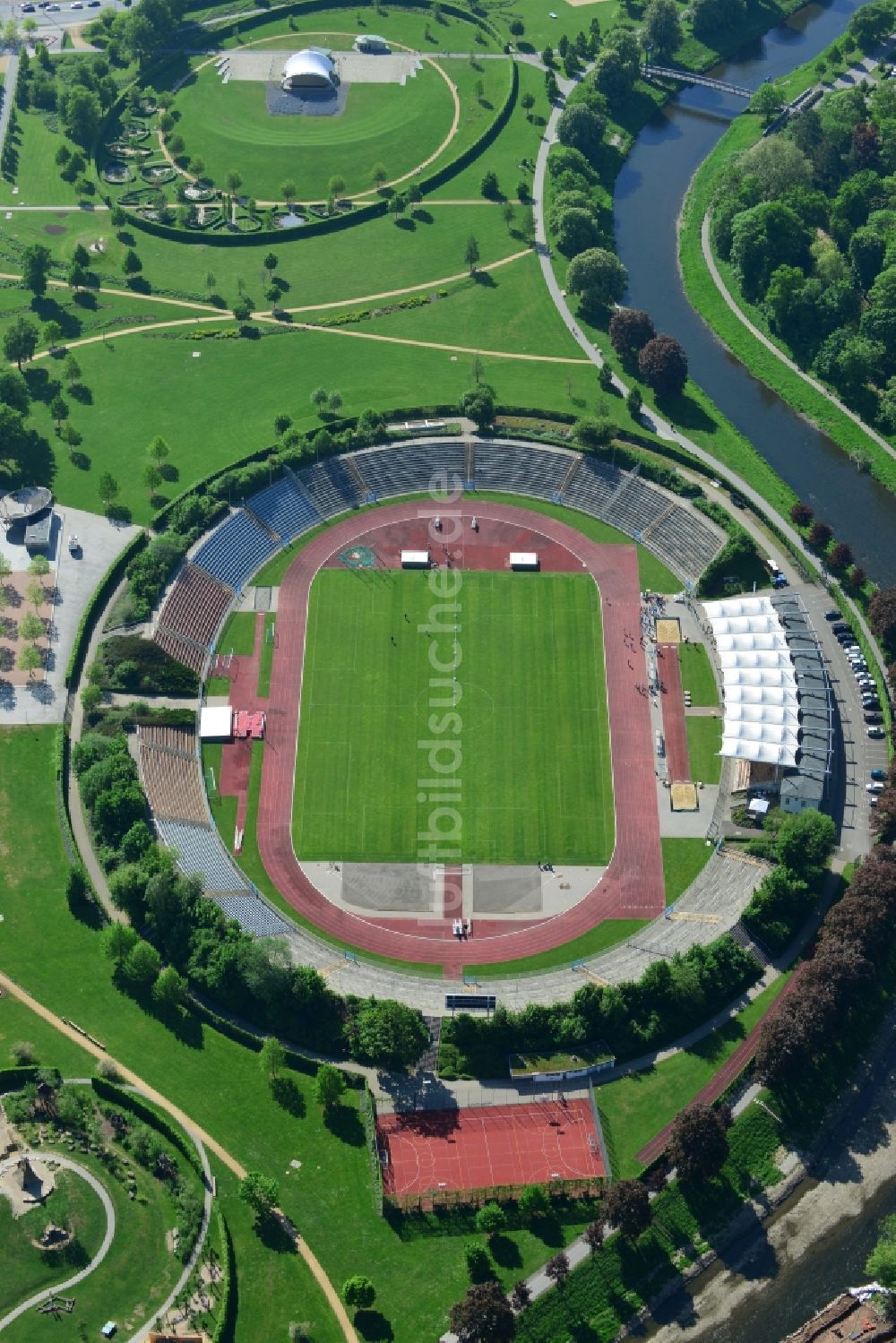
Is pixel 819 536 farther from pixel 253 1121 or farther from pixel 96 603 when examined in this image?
pixel 253 1121

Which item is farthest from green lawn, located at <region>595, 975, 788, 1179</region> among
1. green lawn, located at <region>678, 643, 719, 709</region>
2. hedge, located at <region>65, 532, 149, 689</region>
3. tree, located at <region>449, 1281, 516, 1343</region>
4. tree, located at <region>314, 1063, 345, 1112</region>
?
hedge, located at <region>65, 532, 149, 689</region>

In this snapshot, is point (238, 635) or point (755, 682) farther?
point (238, 635)

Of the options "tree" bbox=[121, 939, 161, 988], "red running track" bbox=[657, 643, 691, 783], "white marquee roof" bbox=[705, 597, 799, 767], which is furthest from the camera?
"red running track" bbox=[657, 643, 691, 783]

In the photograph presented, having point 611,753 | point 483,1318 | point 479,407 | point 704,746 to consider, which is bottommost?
point 483,1318

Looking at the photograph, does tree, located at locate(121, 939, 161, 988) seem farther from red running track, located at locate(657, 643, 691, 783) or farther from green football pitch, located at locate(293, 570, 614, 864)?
red running track, located at locate(657, 643, 691, 783)

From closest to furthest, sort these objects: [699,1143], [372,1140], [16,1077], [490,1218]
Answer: [490,1218] → [699,1143] → [372,1140] → [16,1077]

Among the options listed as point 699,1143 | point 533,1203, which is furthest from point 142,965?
point 699,1143

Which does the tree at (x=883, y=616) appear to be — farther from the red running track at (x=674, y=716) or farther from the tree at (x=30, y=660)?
the tree at (x=30, y=660)

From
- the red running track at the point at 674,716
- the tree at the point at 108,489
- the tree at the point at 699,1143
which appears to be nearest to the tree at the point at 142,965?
the tree at the point at 699,1143
